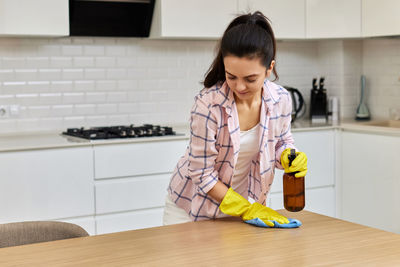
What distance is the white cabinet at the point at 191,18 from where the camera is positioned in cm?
406

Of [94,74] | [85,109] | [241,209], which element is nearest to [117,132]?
[85,109]

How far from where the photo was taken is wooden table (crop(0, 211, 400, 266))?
64.3 inches

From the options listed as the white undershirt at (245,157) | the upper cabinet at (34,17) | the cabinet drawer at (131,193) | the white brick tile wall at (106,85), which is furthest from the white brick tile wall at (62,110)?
the white undershirt at (245,157)

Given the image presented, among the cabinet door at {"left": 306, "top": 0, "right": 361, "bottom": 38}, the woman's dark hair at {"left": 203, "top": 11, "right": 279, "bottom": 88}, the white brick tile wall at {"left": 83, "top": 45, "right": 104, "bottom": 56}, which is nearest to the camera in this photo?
the woman's dark hair at {"left": 203, "top": 11, "right": 279, "bottom": 88}

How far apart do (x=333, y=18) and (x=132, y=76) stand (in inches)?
62.5

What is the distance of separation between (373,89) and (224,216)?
3.08 m

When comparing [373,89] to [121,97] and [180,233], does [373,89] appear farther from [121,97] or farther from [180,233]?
[180,233]

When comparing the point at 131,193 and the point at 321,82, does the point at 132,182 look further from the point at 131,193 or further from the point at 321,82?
the point at 321,82

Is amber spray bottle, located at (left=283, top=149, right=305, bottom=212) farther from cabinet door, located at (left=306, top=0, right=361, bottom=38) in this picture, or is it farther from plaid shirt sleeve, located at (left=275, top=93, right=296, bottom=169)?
cabinet door, located at (left=306, top=0, right=361, bottom=38)

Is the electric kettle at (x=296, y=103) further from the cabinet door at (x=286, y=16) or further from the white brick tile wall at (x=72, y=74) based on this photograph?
the white brick tile wall at (x=72, y=74)

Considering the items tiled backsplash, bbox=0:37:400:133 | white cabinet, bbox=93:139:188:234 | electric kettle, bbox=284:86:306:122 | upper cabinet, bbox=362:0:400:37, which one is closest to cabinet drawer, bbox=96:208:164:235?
white cabinet, bbox=93:139:188:234

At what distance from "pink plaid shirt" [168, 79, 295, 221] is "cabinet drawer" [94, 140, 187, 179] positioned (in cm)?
145

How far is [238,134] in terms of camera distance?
82.7 inches

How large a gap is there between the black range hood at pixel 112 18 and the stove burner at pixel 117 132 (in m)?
0.67
